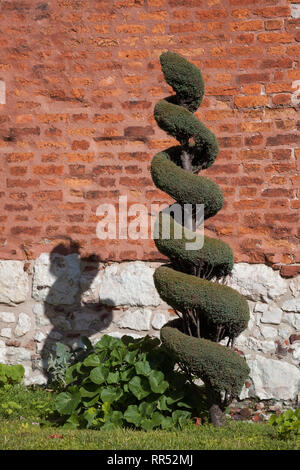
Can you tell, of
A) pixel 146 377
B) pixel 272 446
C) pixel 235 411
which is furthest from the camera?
pixel 235 411

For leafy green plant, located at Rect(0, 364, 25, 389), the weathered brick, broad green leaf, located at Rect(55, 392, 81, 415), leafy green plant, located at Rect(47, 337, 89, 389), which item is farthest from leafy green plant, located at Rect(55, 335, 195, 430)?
the weathered brick

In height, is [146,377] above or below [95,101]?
below

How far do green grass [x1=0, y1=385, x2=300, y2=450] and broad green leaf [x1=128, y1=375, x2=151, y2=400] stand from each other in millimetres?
234

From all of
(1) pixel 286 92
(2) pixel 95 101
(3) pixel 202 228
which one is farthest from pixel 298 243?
(2) pixel 95 101

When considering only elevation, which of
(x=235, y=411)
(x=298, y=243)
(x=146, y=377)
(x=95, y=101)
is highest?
(x=95, y=101)

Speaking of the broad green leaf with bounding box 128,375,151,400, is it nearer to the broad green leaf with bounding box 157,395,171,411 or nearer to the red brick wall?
the broad green leaf with bounding box 157,395,171,411

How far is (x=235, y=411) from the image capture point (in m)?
4.74

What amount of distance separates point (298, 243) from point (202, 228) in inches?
29.4

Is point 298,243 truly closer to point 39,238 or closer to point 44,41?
point 39,238

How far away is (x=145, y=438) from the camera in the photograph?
3.59 meters

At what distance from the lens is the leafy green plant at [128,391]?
3998mm

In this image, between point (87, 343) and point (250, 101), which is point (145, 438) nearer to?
point (87, 343)

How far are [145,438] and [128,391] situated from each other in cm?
55

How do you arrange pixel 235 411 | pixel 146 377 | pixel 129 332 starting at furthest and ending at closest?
pixel 129 332 → pixel 235 411 → pixel 146 377
